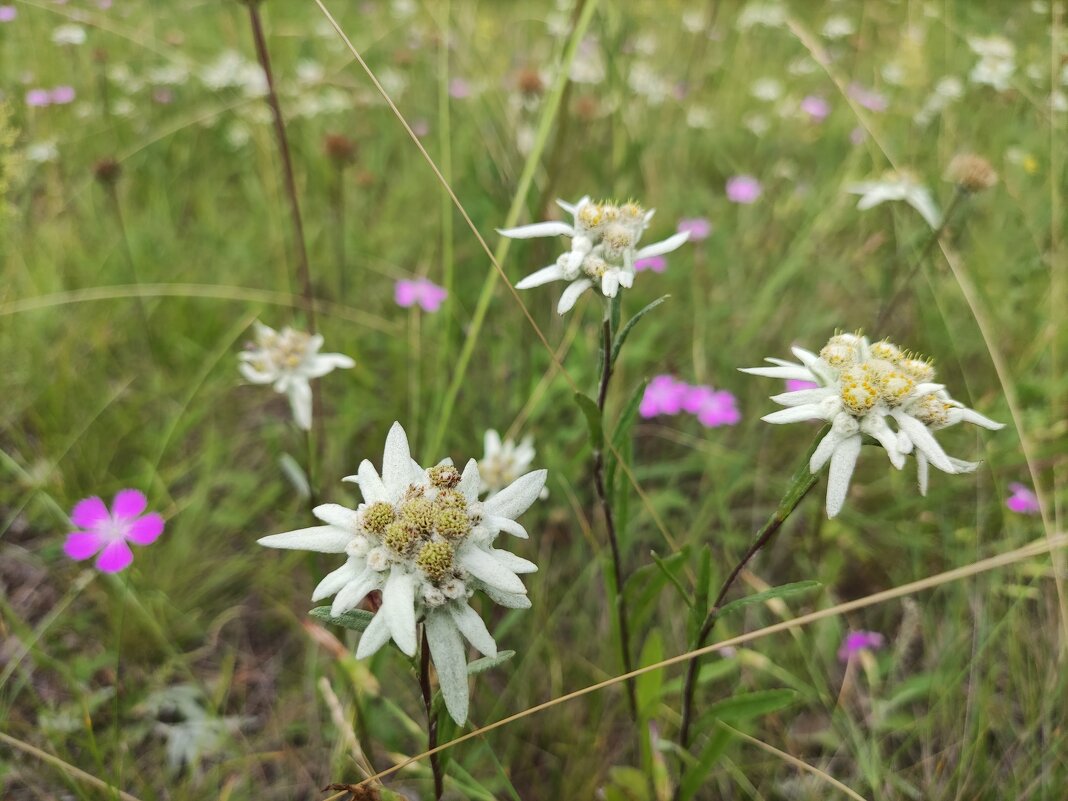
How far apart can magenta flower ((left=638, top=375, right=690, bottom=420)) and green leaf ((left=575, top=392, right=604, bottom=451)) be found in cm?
97

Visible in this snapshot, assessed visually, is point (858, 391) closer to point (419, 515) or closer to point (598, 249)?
point (598, 249)

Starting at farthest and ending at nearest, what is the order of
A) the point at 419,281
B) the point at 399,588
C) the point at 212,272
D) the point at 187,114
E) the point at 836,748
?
the point at 187,114
the point at 212,272
the point at 419,281
the point at 836,748
the point at 399,588

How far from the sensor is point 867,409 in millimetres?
1101

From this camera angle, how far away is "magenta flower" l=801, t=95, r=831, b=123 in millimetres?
3761

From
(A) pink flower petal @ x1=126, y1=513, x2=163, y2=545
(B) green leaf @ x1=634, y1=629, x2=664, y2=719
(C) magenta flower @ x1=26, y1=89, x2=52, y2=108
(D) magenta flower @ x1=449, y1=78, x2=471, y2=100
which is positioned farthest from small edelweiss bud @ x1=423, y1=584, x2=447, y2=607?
(D) magenta flower @ x1=449, y1=78, x2=471, y2=100

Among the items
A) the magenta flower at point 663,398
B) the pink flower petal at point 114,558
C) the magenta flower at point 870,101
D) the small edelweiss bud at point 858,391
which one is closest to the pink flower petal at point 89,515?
the pink flower petal at point 114,558

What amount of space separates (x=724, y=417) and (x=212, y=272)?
2237mm

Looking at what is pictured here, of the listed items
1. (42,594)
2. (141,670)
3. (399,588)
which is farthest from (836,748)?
(42,594)

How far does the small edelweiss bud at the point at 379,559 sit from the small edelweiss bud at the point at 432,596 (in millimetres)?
71

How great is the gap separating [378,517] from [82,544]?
1.05 meters

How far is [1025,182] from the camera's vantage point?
3498 millimetres

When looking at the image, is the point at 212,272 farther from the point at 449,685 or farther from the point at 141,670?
the point at 449,685

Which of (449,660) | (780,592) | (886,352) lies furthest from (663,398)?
(449,660)

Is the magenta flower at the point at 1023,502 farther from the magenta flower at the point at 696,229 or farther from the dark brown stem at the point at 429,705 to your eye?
the dark brown stem at the point at 429,705
